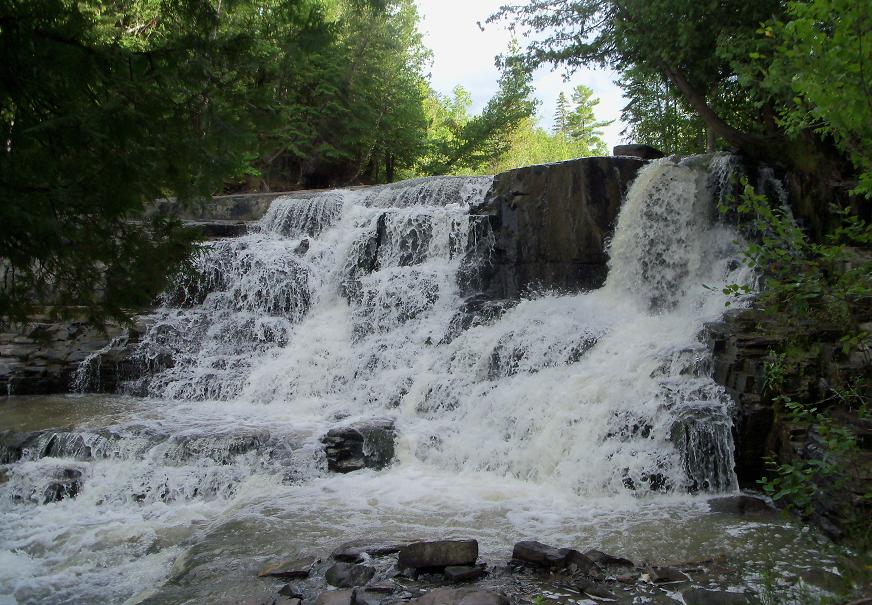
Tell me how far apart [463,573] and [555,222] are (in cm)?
899

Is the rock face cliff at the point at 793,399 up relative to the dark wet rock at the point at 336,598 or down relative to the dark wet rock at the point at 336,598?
up

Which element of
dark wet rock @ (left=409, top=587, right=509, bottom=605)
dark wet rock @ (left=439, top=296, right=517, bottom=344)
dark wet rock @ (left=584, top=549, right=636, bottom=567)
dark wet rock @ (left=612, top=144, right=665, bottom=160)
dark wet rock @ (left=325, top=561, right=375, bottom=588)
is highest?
dark wet rock @ (left=612, top=144, right=665, bottom=160)

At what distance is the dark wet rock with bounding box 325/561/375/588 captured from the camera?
4508 millimetres

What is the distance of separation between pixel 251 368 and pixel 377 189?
21.3 ft

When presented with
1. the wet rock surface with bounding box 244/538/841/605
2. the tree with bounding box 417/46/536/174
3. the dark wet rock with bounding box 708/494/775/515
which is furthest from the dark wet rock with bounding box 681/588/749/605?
the tree with bounding box 417/46/536/174

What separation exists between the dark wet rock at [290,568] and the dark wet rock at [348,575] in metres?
0.21

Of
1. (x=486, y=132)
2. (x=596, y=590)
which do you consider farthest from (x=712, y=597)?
(x=486, y=132)

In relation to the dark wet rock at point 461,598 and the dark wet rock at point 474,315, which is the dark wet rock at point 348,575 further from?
the dark wet rock at point 474,315

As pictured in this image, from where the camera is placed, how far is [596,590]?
169 inches

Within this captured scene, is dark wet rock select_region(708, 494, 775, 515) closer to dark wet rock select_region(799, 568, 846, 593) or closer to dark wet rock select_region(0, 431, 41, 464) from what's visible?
dark wet rock select_region(799, 568, 846, 593)

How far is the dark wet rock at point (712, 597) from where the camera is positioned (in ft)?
13.6

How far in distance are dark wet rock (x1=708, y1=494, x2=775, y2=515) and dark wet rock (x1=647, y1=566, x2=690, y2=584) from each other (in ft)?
6.11

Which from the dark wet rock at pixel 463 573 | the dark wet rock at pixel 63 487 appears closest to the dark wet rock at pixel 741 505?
the dark wet rock at pixel 463 573

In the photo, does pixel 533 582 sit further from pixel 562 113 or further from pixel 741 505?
pixel 562 113
